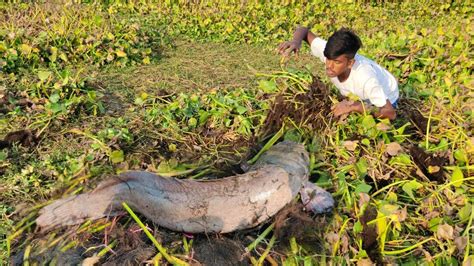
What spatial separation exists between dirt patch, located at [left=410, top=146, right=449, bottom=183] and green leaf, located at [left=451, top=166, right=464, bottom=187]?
9cm

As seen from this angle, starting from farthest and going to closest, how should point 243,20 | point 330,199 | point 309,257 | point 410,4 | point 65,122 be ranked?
point 410,4, point 243,20, point 65,122, point 330,199, point 309,257

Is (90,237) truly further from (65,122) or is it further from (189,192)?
(65,122)

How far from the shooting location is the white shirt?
135 inches

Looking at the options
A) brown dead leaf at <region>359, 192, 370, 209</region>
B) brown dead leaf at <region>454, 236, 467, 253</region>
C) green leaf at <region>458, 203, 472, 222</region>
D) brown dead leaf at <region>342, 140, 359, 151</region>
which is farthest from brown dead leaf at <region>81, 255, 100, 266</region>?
green leaf at <region>458, 203, 472, 222</region>

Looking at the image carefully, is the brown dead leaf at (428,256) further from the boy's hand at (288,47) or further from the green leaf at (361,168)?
the boy's hand at (288,47)

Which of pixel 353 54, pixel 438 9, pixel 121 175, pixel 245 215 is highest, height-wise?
pixel 353 54

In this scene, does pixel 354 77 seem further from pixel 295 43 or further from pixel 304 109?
pixel 295 43

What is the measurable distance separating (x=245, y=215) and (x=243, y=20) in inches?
221

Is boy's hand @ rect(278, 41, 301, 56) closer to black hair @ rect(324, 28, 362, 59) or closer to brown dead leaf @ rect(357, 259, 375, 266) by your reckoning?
black hair @ rect(324, 28, 362, 59)

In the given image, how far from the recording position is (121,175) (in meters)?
2.62

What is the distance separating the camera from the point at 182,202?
257 centimetres

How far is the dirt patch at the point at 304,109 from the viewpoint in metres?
3.32

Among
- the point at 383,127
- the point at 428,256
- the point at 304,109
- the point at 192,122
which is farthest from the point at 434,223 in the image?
the point at 192,122

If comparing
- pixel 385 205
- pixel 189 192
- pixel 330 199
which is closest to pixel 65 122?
pixel 189 192
